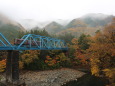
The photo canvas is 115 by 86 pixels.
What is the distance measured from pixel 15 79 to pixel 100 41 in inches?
510

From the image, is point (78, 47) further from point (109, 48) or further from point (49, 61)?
point (109, 48)

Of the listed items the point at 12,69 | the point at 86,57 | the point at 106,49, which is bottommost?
the point at 12,69

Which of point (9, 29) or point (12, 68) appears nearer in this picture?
point (12, 68)

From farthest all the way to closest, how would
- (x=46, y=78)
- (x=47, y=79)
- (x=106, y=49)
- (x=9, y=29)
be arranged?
(x=9, y=29), (x=46, y=78), (x=47, y=79), (x=106, y=49)

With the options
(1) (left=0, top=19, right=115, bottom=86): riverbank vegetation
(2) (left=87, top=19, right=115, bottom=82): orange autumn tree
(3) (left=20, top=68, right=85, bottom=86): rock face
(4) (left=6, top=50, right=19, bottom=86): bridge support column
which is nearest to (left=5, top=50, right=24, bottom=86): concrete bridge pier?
(4) (left=6, top=50, right=19, bottom=86): bridge support column

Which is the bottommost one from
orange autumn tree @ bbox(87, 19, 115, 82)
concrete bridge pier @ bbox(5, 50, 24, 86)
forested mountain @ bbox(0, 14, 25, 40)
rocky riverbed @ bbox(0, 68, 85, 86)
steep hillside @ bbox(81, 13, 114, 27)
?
rocky riverbed @ bbox(0, 68, 85, 86)

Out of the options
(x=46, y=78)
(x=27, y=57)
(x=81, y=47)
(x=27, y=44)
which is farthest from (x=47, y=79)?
(x=81, y=47)

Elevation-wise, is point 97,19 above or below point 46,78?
above

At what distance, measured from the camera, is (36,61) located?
27438 mm

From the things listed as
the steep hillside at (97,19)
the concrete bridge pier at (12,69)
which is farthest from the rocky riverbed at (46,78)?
the steep hillside at (97,19)

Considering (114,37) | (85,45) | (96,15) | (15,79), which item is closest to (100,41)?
(114,37)

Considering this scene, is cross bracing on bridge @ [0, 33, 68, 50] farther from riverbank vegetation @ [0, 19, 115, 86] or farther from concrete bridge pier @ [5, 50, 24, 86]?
riverbank vegetation @ [0, 19, 115, 86]

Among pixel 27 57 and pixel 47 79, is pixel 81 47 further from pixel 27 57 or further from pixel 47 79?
pixel 47 79

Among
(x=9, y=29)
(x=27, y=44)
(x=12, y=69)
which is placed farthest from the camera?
(x=9, y=29)
